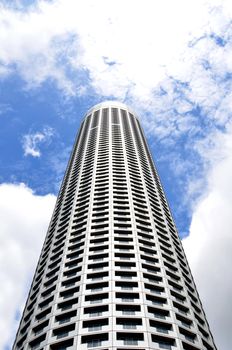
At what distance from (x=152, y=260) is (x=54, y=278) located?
1305cm

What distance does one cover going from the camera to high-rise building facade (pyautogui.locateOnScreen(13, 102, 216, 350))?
140ft

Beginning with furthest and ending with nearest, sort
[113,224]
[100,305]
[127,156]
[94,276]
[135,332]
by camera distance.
A: [127,156], [113,224], [94,276], [100,305], [135,332]

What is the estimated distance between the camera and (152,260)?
55125 mm

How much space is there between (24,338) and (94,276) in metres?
10.5

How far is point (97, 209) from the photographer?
65.3 metres

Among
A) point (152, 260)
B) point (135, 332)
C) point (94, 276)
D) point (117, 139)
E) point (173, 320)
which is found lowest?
point (135, 332)

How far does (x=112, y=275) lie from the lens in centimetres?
4944

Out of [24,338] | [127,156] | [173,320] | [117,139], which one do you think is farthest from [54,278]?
[117,139]

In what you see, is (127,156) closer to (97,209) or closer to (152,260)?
(97,209)

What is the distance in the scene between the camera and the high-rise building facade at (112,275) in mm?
42594

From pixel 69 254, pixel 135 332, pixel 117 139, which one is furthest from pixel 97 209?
pixel 117 139

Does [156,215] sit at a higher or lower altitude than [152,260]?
higher

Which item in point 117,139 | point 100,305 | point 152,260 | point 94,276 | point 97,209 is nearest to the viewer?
point 100,305

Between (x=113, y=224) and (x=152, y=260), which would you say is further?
(x=113, y=224)
